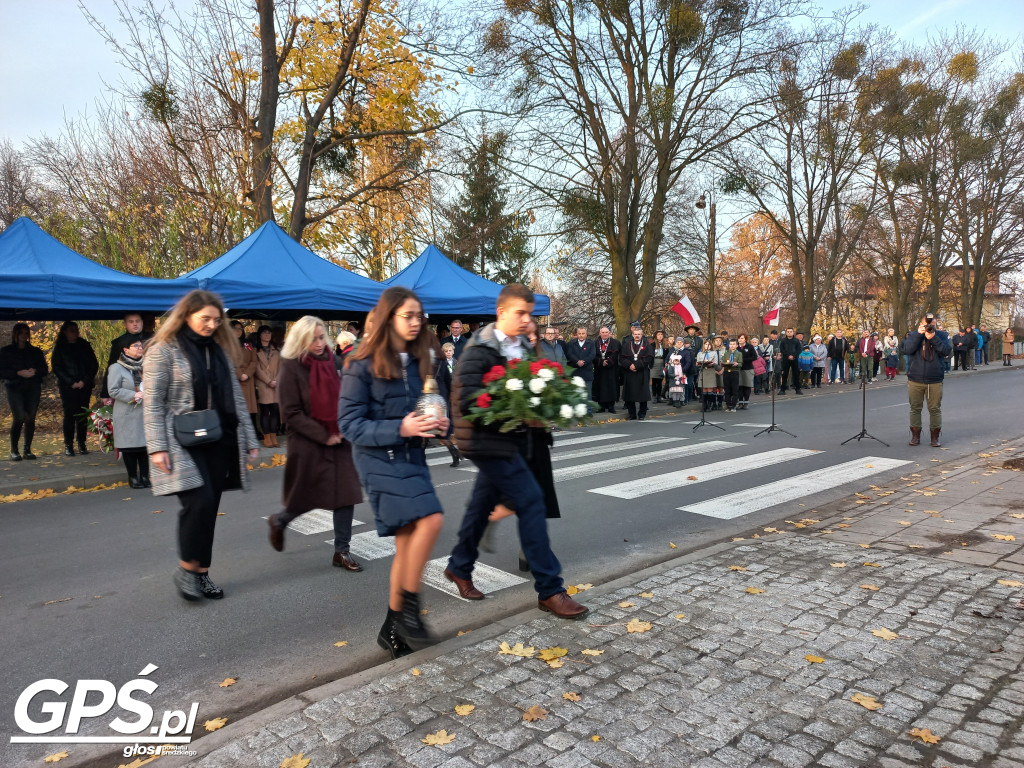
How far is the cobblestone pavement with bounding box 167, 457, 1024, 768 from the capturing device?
2750 mm

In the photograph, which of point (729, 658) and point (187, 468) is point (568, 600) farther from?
point (187, 468)

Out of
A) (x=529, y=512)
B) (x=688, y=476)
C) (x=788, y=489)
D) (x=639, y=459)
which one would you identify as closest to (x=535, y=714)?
(x=529, y=512)

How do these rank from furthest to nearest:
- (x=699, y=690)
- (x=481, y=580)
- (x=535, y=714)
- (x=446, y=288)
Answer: (x=446, y=288) < (x=481, y=580) < (x=699, y=690) < (x=535, y=714)

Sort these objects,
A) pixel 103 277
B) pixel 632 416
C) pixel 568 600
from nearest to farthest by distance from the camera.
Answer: pixel 568 600 < pixel 103 277 < pixel 632 416

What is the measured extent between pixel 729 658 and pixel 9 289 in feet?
31.1

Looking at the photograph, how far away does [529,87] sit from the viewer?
64.8 ft

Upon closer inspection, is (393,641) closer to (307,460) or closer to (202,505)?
(202,505)

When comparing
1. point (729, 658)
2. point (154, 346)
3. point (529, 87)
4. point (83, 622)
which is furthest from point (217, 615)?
point (529, 87)

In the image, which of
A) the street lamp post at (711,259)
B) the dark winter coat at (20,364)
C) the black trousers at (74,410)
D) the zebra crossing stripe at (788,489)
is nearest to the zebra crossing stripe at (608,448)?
the zebra crossing stripe at (788,489)

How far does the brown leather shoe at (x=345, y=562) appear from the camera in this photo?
5.20 meters

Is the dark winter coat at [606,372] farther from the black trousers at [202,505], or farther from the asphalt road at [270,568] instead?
the black trousers at [202,505]

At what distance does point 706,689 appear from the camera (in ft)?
10.5

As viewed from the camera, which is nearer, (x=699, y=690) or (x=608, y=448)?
(x=699, y=690)

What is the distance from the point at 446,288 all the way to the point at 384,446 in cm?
1029
